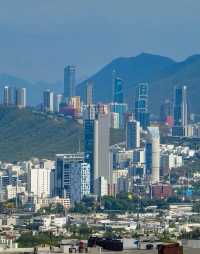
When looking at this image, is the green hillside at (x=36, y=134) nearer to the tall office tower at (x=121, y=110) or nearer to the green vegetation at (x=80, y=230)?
the tall office tower at (x=121, y=110)

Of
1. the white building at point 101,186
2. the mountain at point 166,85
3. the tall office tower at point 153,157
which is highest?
the mountain at point 166,85

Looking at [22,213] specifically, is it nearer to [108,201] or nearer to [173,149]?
[108,201]

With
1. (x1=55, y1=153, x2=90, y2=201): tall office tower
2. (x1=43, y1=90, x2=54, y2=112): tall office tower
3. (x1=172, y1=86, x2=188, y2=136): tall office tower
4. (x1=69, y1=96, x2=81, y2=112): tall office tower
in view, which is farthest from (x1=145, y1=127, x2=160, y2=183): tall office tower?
(x1=43, y1=90, x2=54, y2=112): tall office tower

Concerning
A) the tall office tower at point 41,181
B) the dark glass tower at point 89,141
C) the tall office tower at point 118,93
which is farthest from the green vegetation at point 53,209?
the tall office tower at point 118,93

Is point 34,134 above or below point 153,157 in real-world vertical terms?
above

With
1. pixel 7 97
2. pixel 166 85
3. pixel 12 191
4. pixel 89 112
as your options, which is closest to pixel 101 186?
pixel 12 191

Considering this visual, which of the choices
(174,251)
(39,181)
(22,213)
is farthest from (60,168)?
(174,251)

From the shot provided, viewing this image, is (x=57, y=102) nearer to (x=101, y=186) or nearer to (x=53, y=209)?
(x=101, y=186)
